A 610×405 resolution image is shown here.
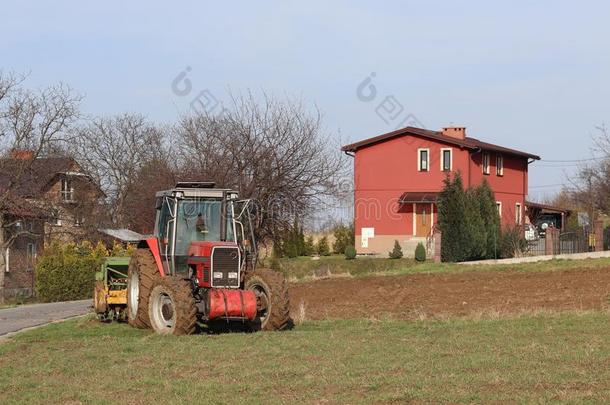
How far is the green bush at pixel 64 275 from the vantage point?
34.8m

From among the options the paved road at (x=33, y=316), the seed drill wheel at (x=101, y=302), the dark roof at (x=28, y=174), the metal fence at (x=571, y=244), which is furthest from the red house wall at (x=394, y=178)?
the seed drill wheel at (x=101, y=302)

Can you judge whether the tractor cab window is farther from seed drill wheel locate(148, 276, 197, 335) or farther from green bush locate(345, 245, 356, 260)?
green bush locate(345, 245, 356, 260)

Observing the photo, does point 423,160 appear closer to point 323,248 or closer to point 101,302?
point 323,248

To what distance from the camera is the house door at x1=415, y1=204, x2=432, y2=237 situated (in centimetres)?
4928

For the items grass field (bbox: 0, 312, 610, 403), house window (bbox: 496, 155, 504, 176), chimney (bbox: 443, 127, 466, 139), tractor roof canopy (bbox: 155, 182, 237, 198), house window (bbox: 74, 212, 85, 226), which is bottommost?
grass field (bbox: 0, 312, 610, 403)

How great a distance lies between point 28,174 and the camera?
3719 centimetres

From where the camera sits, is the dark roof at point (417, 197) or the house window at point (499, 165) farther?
the house window at point (499, 165)

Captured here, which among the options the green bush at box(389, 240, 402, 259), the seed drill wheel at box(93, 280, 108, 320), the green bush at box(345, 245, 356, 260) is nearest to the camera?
the seed drill wheel at box(93, 280, 108, 320)

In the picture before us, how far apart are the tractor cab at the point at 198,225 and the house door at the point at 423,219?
3272cm

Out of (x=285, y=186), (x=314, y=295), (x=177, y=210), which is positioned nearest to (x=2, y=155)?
(x=285, y=186)

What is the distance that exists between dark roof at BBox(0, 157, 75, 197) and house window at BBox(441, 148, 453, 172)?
20.1 m

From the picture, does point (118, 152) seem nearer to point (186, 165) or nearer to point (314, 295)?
point (186, 165)

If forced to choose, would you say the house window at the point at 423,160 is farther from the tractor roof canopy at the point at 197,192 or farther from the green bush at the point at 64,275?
the tractor roof canopy at the point at 197,192

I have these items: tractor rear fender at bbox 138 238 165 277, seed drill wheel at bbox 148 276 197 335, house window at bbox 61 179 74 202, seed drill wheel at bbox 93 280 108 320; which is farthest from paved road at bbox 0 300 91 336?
house window at bbox 61 179 74 202
